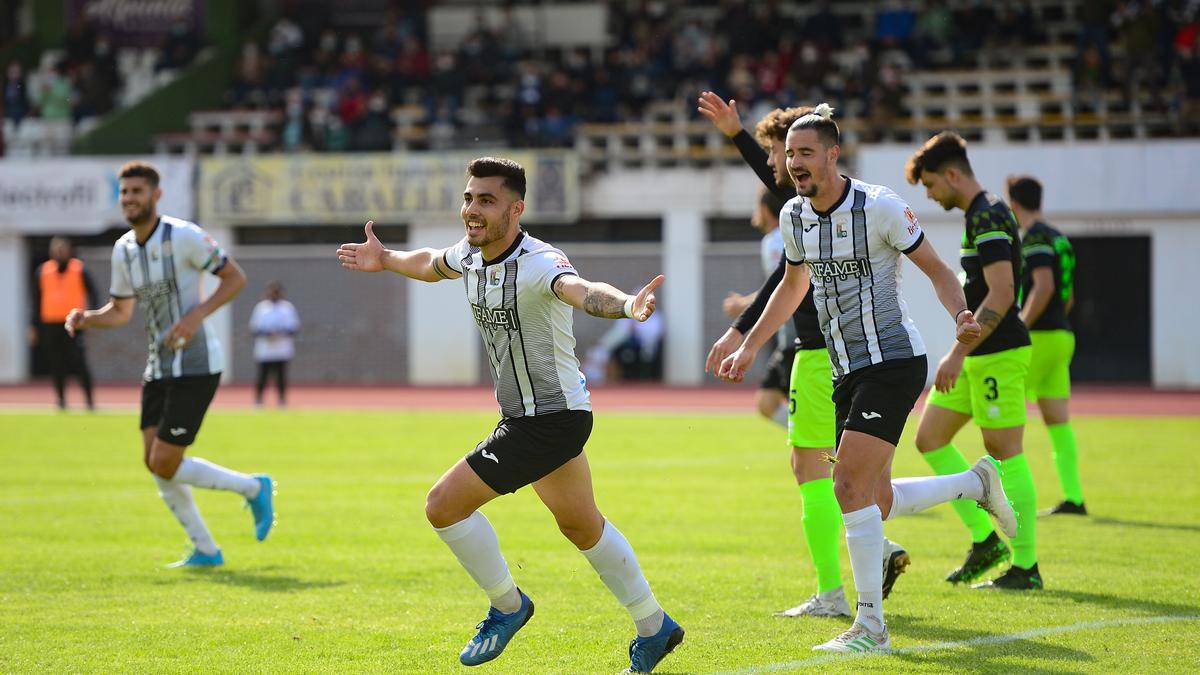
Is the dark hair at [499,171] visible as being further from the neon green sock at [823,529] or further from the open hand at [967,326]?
Result: the neon green sock at [823,529]

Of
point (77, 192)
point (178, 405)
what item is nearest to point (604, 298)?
point (178, 405)

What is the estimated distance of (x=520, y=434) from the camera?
231 inches

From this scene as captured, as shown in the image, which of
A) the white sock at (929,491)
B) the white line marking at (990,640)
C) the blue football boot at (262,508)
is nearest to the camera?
the white line marking at (990,640)

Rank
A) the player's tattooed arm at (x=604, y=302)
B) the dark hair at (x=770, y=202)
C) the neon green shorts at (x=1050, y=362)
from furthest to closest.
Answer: the neon green shorts at (x=1050, y=362) < the dark hair at (x=770, y=202) < the player's tattooed arm at (x=604, y=302)

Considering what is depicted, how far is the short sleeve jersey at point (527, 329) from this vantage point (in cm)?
588

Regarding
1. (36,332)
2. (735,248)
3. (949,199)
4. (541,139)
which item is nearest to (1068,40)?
(735,248)

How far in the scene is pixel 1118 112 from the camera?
29.0 meters

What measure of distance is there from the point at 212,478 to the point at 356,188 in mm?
22851

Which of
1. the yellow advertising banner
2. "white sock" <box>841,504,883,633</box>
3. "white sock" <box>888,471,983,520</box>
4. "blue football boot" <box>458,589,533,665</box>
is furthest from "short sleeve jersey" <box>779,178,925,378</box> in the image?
the yellow advertising banner

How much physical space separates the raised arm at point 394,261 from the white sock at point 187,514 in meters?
3.10

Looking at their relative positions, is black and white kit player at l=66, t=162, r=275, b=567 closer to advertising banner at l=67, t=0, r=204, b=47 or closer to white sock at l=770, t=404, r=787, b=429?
white sock at l=770, t=404, r=787, b=429

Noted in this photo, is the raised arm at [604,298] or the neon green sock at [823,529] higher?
the raised arm at [604,298]

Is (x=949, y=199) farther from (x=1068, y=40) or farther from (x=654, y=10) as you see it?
(x=654, y=10)

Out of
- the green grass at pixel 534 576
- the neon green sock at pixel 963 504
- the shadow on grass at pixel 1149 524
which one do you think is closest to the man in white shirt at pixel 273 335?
the green grass at pixel 534 576
